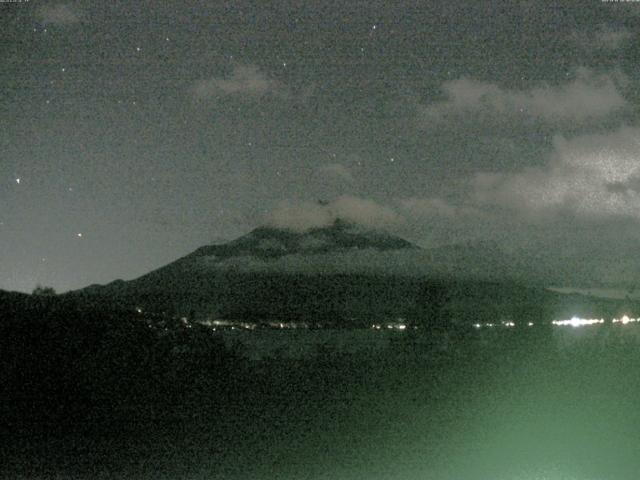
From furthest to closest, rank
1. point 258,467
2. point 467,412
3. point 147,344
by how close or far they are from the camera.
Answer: point 147,344 < point 467,412 < point 258,467

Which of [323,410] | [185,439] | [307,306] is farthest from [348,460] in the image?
[307,306]

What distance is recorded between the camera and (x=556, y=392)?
1827 cm

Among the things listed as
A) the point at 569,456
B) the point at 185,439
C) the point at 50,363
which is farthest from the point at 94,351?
the point at 569,456

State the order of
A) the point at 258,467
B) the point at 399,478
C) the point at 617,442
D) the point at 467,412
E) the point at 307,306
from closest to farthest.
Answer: the point at 399,478 → the point at 258,467 → the point at 617,442 → the point at 467,412 → the point at 307,306

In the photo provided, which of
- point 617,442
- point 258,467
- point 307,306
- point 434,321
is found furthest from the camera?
point 307,306

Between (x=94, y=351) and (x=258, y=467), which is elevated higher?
(x=94, y=351)

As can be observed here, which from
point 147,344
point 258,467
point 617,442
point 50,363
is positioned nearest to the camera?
point 258,467

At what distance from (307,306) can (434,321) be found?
4746cm

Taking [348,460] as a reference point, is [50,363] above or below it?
above

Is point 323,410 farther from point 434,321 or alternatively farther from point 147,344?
point 434,321

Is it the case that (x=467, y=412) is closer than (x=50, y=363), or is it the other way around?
(x=50, y=363)

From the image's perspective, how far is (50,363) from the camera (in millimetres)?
14734

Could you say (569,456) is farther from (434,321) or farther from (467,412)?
(434,321)

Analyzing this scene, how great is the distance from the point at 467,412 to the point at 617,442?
137 inches
